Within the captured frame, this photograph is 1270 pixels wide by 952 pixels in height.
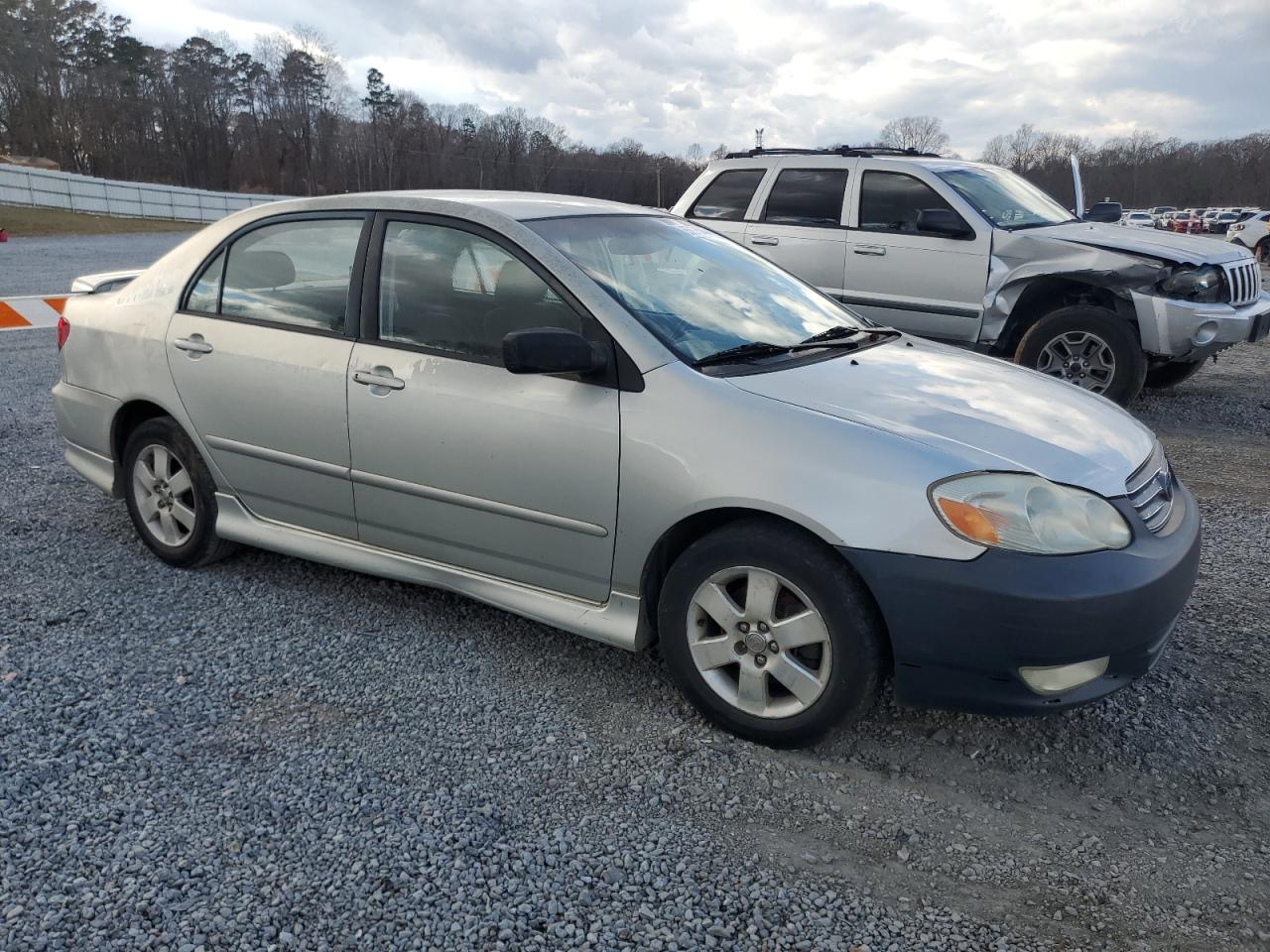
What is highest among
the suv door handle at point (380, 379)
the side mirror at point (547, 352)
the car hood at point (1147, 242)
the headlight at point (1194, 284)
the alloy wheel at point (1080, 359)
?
the car hood at point (1147, 242)

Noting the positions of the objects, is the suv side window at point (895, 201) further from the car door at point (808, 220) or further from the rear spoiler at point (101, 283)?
the rear spoiler at point (101, 283)

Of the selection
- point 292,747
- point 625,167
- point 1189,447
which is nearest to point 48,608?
point 292,747

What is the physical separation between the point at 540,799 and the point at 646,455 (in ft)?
3.47

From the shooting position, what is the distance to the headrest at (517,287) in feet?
11.0

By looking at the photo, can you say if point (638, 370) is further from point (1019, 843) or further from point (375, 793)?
point (1019, 843)

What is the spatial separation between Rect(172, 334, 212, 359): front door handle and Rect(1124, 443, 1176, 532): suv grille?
11.5 feet

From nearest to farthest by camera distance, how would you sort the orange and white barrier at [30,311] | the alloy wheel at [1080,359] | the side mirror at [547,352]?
the side mirror at [547,352], the alloy wheel at [1080,359], the orange and white barrier at [30,311]

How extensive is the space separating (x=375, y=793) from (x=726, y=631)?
1.12m

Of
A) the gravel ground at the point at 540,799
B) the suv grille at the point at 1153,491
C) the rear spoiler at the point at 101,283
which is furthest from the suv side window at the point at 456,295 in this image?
the rear spoiler at the point at 101,283

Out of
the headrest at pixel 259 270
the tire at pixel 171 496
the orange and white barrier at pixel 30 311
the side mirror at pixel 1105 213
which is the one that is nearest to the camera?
the headrest at pixel 259 270

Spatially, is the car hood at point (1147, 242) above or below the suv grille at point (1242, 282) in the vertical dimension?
above

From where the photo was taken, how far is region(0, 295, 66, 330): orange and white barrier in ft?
31.4

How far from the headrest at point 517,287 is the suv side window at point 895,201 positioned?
5227mm

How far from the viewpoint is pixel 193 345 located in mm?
4105
